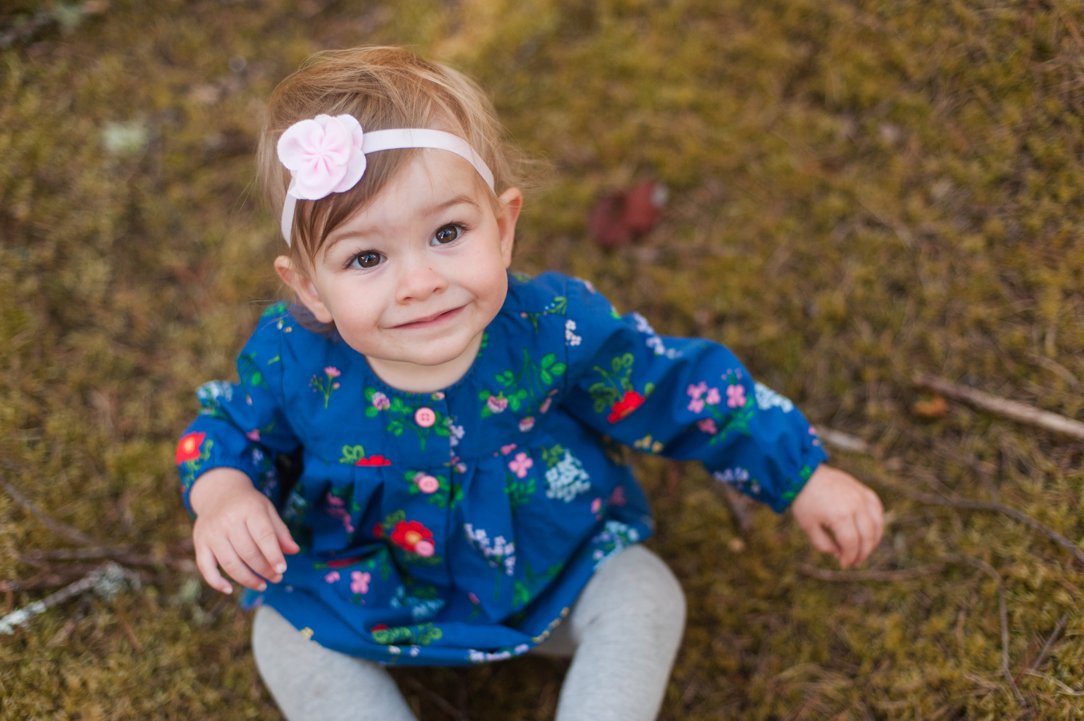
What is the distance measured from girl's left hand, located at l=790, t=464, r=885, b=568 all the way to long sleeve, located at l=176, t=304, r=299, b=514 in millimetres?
1136

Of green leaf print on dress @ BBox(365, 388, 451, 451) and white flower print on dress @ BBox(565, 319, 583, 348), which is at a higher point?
white flower print on dress @ BBox(565, 319, 583, 348)

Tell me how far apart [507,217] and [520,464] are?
523 mm

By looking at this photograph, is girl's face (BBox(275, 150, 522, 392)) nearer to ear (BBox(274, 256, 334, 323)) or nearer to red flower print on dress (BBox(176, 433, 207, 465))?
ear (BBox(274, 256, 334, 323))

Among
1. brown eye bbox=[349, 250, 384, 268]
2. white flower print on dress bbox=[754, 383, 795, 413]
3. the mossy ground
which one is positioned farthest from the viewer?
the mossy ground

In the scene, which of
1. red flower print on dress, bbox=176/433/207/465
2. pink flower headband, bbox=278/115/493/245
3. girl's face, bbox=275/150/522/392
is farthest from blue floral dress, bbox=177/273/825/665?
pink flower headband, bbox=278/115/493/245

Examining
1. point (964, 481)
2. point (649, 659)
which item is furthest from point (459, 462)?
point (964, 481)

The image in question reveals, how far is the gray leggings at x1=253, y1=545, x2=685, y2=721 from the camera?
1924mm

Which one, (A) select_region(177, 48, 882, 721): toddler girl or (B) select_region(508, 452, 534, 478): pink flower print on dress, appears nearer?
(A) select_region(177, 48, 882, 721): toddler girl

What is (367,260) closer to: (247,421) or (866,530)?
(247,421)

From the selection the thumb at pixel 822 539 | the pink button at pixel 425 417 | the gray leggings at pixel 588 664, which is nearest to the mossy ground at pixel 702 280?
the gray leggings at pixel 588 664

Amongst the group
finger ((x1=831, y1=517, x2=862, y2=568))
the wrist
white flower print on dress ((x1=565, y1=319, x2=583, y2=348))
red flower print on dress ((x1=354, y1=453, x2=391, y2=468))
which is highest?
white flower print on dress ((x1=565, y1=319, x2=583, y2=348))

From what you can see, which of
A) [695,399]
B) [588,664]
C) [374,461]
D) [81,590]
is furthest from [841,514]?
[81,590]

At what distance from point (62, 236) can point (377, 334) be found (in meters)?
1.57

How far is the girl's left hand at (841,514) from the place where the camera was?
6.33 ft
